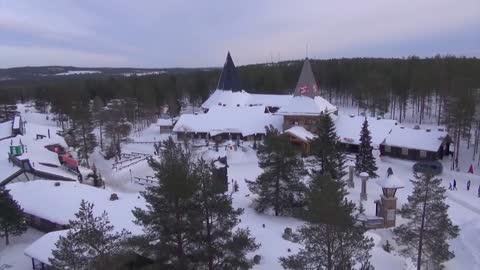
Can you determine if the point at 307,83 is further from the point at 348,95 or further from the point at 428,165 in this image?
the point at 348,95

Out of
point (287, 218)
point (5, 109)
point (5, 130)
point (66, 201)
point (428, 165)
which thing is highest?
point (5, 109)

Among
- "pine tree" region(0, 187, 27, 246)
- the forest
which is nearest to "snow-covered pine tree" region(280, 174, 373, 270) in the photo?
"pine tree" region(0, 187, 27, 246)

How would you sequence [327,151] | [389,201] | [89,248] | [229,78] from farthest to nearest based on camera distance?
[229,78], [327,151], [389,201], [89,248]

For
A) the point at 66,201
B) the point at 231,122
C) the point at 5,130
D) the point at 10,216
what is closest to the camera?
the point at 10,216

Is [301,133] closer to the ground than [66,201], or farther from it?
farther from it

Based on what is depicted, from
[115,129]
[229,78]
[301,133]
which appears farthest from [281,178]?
[229,78]

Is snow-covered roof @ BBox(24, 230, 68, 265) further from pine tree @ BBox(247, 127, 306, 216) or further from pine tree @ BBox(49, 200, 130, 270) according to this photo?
pine tree @ BBox(247, 127, 306, 216)
